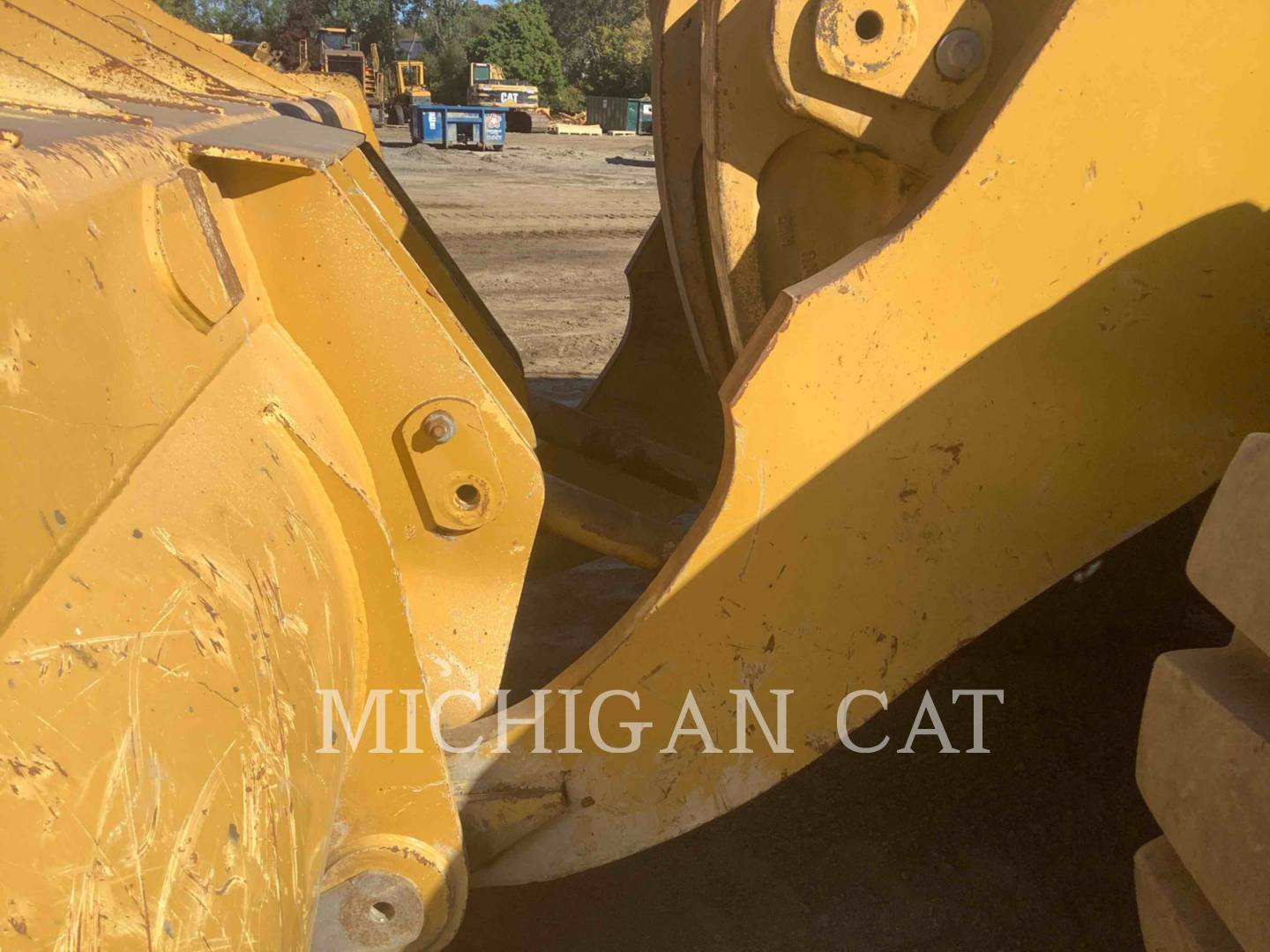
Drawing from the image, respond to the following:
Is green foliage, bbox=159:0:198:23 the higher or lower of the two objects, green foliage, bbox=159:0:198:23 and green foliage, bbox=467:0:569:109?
the higher

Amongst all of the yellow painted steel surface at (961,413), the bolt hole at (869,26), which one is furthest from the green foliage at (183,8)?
the yellow painted steel surface at (961,413)

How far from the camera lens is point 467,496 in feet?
5.48

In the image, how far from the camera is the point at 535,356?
5.70m

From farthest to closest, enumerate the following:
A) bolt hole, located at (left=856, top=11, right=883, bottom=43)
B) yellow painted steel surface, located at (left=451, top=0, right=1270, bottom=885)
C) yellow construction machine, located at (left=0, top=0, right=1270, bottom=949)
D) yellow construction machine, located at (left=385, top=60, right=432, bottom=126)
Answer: yellow construction machine, located at (left=385, top=60, right=432, bottom=126) → bolt hole, located at (left=856, top=11, right=883, bottom=43) → yellow painted steel surface, located at (left=451, top=0, right=1270, bottom=885) → yellow construction machine, located at (left=0, top=0, right=1270, bottom=949)

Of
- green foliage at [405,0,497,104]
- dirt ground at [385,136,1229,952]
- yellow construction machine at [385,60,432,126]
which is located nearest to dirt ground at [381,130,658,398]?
dirt ground at [385,136,1229,952]

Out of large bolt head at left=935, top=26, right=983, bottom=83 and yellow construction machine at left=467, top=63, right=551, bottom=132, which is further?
yellow construction machine at left=467, top=63, right=551, bottom=132

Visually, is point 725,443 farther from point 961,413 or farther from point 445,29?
point 445,29

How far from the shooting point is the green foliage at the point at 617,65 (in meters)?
39.7

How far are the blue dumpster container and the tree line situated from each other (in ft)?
29.3

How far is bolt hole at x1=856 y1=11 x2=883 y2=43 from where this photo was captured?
147 centimetres

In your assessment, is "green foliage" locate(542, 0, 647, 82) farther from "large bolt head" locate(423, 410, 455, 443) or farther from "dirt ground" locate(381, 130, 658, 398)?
"large bolt head" locate(423, 410, 455, 443)

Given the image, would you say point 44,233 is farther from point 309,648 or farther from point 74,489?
point 309,648

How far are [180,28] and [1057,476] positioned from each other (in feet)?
6.49

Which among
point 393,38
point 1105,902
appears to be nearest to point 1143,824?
point 1105,902
